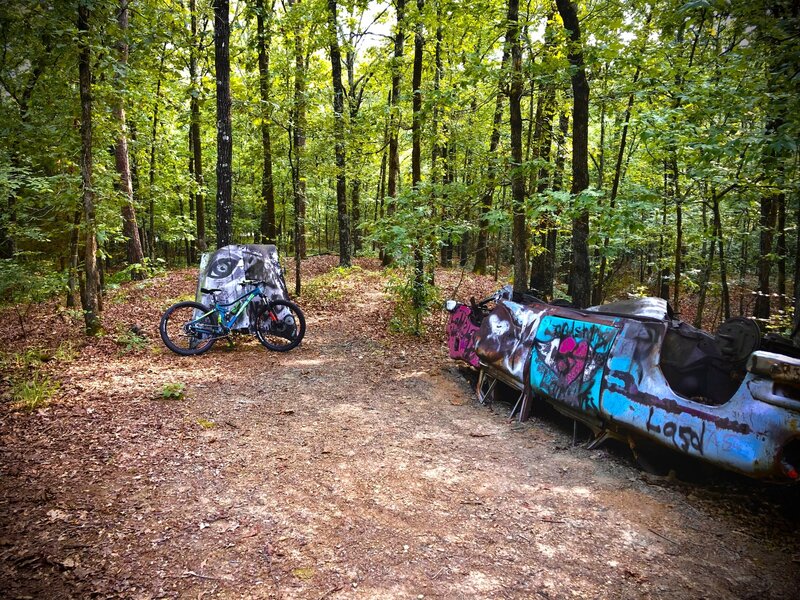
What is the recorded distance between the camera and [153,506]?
128 inches

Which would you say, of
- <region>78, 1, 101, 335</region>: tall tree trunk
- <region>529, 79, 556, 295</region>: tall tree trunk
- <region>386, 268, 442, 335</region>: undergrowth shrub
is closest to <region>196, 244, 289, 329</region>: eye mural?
<region>78, 1, 101, 335</region>: tall tree trunk

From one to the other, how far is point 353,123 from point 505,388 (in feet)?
27.2

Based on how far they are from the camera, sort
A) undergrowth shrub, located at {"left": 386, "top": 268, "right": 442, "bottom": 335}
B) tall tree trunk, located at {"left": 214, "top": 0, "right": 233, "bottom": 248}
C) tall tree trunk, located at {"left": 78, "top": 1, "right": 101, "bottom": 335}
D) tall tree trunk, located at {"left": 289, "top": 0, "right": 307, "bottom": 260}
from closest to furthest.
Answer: tall tree trunk, located at {"left": 78, "top": 1, "right": 101, "bottom": 335} < tall tree trunk, located at {"left": 214, "top": 0, "right": 233, "bottom": 248} < undergrowth shrub, located at {"left": 386, "top": 268, "right": 442, "bottom": 335} < tall tree trunk, located at {"left": 289, "top": 0, "right": 307, "bottom": 260}

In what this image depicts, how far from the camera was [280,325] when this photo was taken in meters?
7.98

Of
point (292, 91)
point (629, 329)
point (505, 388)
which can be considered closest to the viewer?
point (629, 329)

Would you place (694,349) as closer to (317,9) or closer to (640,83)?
(640,83)

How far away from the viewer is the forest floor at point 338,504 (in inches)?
104

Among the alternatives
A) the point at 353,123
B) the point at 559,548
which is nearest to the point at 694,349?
the point at 559,548

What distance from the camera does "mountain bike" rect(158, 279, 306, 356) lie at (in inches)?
289

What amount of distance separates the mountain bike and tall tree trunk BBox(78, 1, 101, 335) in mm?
1257

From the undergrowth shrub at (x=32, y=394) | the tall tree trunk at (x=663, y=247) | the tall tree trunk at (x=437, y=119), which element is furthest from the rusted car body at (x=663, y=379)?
the tall tree trunk at (x=663, y=247)

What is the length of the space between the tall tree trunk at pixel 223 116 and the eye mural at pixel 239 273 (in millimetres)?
1179

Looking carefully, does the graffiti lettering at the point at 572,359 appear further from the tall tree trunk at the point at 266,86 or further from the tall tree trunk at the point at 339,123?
the tall tree trunk at the point at 266,86

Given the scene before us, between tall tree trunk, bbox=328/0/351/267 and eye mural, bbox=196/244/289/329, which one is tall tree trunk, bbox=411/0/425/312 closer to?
tall tree trunk, bbox=328/0/351/267
